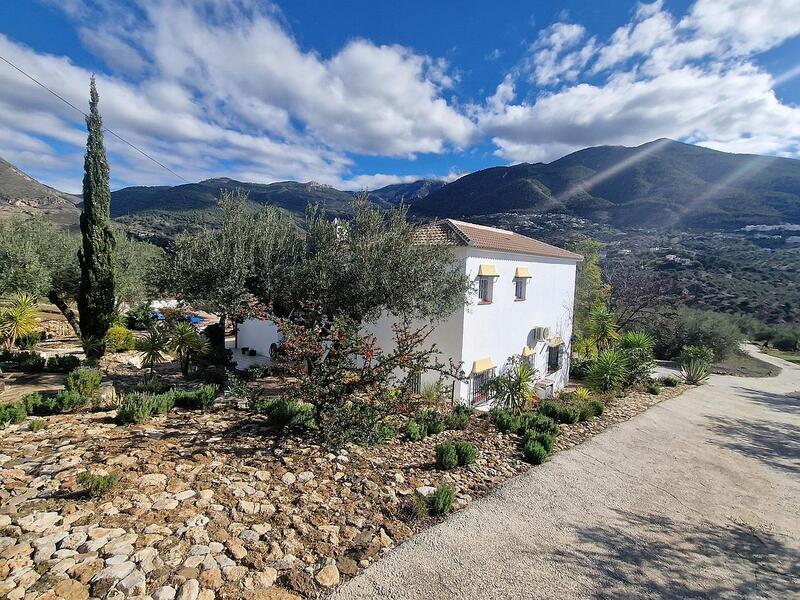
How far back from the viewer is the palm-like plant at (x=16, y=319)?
12922mm

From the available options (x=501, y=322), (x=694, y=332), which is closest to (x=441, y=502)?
(x=501, y=322)

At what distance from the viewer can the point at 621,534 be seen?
5.68 meters

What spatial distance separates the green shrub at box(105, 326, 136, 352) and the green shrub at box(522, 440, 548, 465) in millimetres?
15137

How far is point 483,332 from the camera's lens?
45.5ft

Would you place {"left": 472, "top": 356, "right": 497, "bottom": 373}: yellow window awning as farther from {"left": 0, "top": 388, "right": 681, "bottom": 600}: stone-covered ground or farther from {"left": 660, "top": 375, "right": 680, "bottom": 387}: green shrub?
{"left": 660, "top": 375, "right": 680, "bottom": 387}: green shrub

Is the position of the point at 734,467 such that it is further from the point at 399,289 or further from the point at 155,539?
the point at 155,539

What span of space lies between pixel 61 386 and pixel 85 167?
786 cm

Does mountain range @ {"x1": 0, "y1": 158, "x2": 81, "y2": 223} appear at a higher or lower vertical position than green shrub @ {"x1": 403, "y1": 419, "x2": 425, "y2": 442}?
higher

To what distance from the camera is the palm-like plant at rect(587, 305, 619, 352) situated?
874 inches

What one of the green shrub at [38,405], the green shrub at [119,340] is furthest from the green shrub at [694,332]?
the green shrub at [38,405]

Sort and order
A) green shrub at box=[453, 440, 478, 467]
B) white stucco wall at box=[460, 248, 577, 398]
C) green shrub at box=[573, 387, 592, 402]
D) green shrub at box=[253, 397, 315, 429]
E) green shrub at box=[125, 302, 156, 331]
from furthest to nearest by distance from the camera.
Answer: green shrub at box=[125, 302, 156, 331] → green shrub at box=[573, 387, 592, 402] → white stucco wall at box=[460, 248, 577, 398] → green shrub at box=[253, 397, 315, 429] → green shrub at box=[453, 440, 478, 467]

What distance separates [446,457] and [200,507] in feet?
13.2

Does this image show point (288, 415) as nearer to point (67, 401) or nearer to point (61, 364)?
point (67, 401)

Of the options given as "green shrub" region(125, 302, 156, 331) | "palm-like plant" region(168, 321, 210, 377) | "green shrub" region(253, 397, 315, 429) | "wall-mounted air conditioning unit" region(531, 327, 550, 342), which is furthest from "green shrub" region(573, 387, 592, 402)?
"green shrub" region(125, 302, 156, 331)
